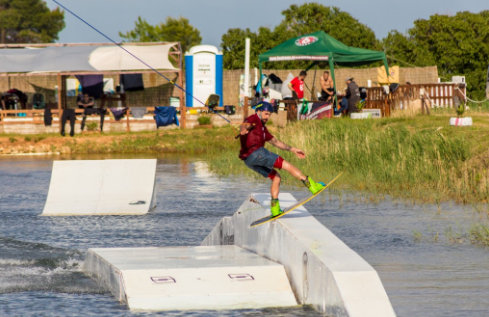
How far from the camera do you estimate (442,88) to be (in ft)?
109

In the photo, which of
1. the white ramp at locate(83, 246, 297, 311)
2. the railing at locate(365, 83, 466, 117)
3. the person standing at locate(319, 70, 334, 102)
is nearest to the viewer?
the white ramp at locate(83, 246, 297, 311)

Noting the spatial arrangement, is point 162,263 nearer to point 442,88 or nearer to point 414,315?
point 414,315

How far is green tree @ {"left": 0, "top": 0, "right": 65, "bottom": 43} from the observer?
93188 millimetres

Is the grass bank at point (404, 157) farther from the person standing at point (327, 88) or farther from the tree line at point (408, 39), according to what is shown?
the tree line at point (408, 39)

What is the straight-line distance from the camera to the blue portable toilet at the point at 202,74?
Result: 132ft

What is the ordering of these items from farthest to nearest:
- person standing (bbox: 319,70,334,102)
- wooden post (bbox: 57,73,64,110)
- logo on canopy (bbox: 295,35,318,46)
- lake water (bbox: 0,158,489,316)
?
wooden post (bbox: 57,73,64,110) → logo on canopy (bbox: 295,35,318,46) → person standing (bbox: 319,70,334,102) → lake water (bbox: 0,158,489,316)

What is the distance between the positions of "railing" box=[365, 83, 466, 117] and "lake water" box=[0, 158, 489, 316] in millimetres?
9725

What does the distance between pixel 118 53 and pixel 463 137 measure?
18.8 m

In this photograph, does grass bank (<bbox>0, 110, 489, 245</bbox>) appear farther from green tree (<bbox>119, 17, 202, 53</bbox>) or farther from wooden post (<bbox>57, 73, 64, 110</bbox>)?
green tree (<bbox>119, 17, 202, 53</bbox>)

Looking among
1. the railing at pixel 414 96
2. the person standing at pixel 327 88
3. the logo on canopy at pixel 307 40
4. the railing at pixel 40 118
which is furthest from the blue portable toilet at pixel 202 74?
the railing at pixel 414 96

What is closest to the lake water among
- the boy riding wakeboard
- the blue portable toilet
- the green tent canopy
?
the boy riding wakeboard

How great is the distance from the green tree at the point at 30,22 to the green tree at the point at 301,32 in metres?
31.5

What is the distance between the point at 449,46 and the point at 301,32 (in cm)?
1169

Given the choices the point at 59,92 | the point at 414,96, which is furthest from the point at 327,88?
the point at 59,92
